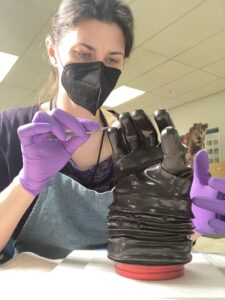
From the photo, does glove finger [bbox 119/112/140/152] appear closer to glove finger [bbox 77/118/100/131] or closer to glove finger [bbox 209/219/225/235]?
glove finger [bbox 77/118/100/131]

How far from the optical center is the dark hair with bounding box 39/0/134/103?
3.09 feet

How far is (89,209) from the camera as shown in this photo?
80 cm

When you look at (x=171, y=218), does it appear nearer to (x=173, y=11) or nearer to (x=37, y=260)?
(x=37, y=260)

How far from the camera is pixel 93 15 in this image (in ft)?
3.08

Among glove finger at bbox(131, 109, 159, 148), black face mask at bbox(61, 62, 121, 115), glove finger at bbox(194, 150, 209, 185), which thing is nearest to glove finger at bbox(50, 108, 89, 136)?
glove finger at bbox(131, 109, 159, 148)

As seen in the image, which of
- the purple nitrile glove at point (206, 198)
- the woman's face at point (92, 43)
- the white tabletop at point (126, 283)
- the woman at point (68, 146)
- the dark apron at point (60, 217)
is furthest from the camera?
the woman's face at point (92, 43)

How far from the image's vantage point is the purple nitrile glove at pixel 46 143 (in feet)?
1.81

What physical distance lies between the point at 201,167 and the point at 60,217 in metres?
0.38

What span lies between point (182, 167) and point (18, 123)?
25.0 inches

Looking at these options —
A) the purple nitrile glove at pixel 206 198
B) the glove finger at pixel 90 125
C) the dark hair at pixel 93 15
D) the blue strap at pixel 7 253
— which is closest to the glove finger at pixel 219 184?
the purple nitrile glove at pixel 206 198

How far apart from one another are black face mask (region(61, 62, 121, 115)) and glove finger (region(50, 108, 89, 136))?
1.33 ft

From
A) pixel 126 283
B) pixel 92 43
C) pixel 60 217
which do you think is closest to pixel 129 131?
pixel 126 283

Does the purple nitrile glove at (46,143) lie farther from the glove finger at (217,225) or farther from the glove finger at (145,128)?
the glove finger at (217,225)

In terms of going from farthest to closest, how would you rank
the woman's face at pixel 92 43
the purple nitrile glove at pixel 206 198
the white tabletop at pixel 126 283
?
the woman's face at pixel 92 43 → the purple nitrile glove at pixel 206 198 → the white tabletop at pixel 126 283
